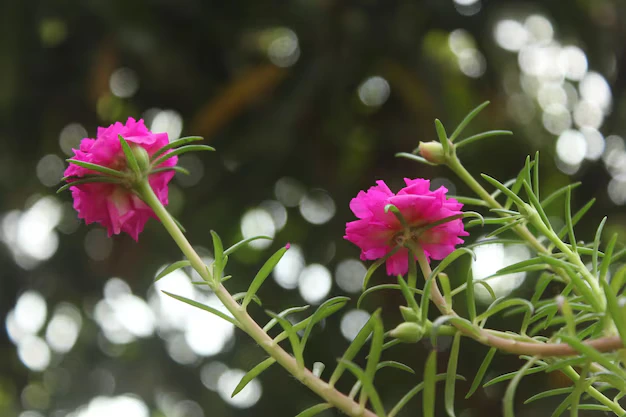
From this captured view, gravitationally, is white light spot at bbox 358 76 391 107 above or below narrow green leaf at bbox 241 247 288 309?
above

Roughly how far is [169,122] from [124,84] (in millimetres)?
131

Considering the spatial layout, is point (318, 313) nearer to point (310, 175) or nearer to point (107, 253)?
point (310, 175)

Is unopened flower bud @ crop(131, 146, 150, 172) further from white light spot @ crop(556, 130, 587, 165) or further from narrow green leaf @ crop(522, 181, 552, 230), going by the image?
white light spot @ crop(556, 130, 587, 165)

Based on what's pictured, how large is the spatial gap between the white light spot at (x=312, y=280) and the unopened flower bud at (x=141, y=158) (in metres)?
1.01

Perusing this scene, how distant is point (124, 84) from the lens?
4.69 feet

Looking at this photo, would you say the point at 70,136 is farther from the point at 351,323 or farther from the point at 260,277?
the point at 260,277

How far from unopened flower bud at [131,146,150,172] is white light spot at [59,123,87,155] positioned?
48.0 inches

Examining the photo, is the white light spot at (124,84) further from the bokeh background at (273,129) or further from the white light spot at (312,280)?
the white light spot at (312,280)

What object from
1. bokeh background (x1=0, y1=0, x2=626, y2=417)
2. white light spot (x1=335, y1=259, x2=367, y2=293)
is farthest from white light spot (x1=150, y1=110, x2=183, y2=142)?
white light spot (x1=335, y1=259, x2=367, y2=293)

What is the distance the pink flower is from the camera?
30 centimetres

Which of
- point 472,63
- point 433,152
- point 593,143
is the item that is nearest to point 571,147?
point 593,143

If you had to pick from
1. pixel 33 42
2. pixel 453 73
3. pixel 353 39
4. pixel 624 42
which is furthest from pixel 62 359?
pixel 624 42

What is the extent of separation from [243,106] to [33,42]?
1.41ft

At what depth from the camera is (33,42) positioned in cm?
126
